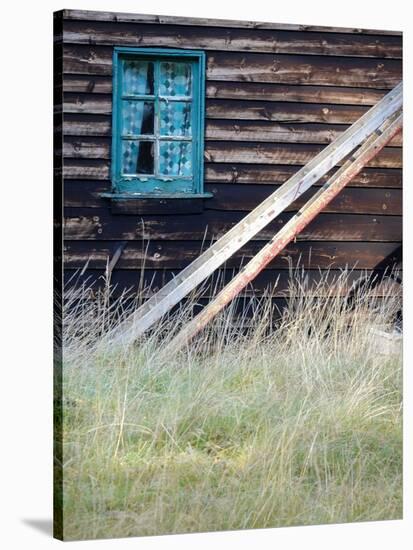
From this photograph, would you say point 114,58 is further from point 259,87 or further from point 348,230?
point 348,230

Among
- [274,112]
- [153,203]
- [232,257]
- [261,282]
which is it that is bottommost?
[261,282]

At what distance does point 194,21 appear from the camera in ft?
24.2

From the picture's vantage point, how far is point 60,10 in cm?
704

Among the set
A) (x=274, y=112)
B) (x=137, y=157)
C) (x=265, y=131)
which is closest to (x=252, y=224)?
(x=265, y=131)

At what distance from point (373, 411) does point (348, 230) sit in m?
0.99

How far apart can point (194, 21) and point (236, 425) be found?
209 centimetres

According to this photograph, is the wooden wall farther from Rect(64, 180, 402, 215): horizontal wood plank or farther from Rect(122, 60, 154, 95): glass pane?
Rect(122, 60, 154, 95): glass pane

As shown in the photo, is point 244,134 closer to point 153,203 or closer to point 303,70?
point 303,70

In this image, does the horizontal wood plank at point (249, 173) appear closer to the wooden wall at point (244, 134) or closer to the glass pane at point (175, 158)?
the wooden wall at point (244, 134)

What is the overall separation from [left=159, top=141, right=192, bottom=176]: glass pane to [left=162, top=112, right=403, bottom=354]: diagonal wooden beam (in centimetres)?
61

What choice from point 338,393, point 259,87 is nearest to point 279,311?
point 338,393

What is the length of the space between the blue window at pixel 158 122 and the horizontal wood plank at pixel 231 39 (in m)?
0.06

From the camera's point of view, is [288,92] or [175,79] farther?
[288,92]

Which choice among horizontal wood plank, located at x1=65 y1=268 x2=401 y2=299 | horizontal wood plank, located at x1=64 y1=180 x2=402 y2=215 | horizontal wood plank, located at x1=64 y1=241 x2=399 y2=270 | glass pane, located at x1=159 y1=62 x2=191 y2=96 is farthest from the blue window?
horizontal wood plank, located at x1=65 y1=268 x2=401 y2=299
